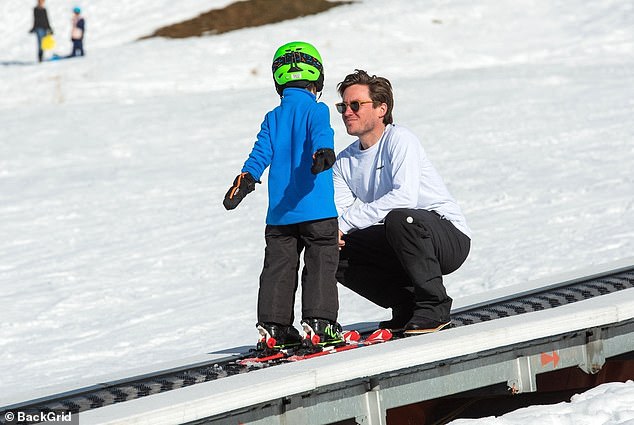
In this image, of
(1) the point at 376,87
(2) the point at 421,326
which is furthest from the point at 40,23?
(2) the point at 421,326

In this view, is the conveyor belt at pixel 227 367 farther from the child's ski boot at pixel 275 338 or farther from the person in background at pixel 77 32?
the person in background at pixel 77 32

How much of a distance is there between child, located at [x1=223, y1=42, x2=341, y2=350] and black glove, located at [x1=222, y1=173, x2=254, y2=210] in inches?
0.6

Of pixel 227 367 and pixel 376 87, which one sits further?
pixel 376 87

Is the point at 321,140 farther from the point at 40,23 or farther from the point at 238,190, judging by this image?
the point at 40,23


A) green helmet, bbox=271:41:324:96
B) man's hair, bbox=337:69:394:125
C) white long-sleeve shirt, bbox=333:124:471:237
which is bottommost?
white long-sleeve shirt, bbox=333:124:471:237

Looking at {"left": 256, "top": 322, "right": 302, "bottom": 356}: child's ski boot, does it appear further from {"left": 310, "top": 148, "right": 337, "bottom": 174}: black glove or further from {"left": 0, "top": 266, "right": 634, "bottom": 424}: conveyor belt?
{"left": 310, "top": 148, "right": 337, "bottom": 174}: black glove

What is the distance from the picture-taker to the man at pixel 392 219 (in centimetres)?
504

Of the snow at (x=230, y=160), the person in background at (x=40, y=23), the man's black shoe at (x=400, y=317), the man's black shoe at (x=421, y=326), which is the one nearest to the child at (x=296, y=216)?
the man's black shoe at (x=421, y=326)

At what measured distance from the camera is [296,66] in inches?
196

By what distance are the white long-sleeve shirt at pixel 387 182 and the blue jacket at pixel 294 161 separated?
0.94 feet

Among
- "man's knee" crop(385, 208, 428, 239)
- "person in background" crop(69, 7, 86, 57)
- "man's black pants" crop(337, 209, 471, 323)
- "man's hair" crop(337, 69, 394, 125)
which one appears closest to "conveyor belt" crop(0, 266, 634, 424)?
"man's black pants" crop(337, 209, 471, 323)

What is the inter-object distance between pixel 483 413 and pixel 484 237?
5836 millimetres

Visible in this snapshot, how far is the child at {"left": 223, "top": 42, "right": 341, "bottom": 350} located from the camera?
4.84 metres

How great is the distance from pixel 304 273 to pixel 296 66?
986mm
